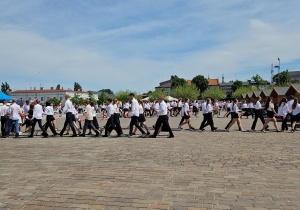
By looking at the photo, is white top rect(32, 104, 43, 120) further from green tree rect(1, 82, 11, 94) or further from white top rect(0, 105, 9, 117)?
green tree rect(1, 82, 11, 94)

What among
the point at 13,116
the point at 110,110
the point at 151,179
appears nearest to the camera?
the point at 151,179

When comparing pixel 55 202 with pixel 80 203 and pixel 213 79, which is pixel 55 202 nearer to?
pixel 80 203

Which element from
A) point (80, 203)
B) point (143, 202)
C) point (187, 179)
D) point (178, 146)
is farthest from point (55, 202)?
point (178, 146)

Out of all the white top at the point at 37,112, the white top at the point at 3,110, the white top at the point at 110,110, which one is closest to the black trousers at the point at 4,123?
the white top at the point at 3,110

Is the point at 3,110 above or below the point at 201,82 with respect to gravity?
below

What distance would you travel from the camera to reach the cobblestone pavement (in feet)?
12.1

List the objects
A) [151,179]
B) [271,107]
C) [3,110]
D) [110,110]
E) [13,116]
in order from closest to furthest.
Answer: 1. [151,179]
2. [110,110]
3. [13,116]
4. [3,110]
5. [271,107]

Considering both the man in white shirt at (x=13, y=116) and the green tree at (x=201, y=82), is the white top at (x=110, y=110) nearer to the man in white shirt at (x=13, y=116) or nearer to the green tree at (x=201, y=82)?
the man in white shirt at (x=13, y=116)

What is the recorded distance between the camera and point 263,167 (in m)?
5.68

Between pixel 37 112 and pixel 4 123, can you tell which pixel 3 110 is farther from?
pixel 37 112

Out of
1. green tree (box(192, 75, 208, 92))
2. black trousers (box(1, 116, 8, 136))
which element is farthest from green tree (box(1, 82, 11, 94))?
black trousers (box(1, 116, 8, 136))

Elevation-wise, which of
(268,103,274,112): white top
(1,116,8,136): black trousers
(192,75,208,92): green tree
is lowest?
(1,116,8,136): black trousers

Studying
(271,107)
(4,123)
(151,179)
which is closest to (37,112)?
(4,123)

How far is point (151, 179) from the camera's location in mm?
4785
